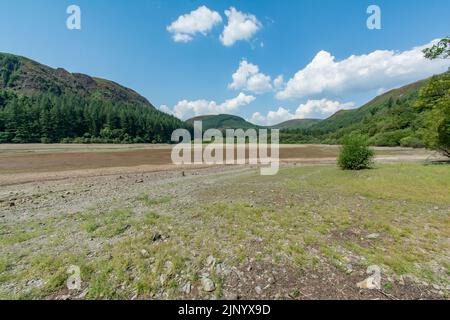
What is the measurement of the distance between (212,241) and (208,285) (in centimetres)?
214

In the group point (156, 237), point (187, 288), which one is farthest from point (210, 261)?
point (156, 237)

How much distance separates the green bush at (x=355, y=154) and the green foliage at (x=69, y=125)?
94.2 meters

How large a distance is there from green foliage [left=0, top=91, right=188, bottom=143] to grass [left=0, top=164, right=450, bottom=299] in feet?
306

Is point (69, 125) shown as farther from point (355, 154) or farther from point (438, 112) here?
point (438, 112)

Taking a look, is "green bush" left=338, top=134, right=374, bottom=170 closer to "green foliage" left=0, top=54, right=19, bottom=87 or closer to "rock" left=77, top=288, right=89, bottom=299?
"rock" left=77, top=288, right=89, bottom=299

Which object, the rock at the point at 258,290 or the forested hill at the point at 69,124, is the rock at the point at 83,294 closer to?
the rock at the point at 258,290

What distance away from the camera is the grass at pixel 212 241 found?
4.54 metres

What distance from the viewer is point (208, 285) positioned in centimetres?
428

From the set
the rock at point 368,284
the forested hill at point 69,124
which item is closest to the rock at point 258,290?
the rock at point 368,284

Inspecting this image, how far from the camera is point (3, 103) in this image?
10638 centimetres

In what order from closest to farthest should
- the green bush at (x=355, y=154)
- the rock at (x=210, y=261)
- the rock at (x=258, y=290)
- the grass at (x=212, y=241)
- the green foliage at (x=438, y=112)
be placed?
1. the rock at (x=258, y=290)
2. the grass at (x=212, y=241)
3. the rock at (x=210, y=261)
4. the green foliage at (x=438, y=112)
5. the green bush at (x=355, y=154)

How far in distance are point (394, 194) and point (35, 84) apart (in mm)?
236039
